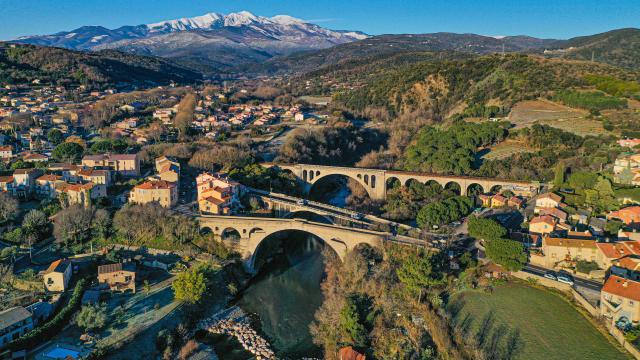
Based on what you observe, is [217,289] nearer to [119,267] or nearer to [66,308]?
[119,267]

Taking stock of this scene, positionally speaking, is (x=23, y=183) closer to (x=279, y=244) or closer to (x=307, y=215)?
(x=279, y=244)

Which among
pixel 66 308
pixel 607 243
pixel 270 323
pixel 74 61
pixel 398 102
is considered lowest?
pixel 270 323

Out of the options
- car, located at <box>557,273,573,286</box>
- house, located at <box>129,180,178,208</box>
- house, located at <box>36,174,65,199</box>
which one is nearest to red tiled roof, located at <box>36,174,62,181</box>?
house, located at <box>36,174,65,199</box>

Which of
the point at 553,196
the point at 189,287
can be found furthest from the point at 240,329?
the point at 553,196

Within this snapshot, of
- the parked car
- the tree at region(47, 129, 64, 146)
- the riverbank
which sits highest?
the tree at region(47, 129, 64, 146)

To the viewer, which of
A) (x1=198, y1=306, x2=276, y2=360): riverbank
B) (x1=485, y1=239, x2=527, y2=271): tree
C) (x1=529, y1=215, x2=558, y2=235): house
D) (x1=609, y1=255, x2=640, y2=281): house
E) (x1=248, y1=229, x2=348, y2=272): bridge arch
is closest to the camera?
(x1=609, y1=255, x2=640, y2=281): house

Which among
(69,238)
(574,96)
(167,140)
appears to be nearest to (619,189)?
(574,96)

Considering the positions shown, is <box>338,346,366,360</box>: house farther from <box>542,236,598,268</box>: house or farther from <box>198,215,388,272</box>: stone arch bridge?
<box>542,236,598,268</box>: house

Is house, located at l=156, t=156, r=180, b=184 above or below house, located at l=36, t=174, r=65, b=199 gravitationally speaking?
above
